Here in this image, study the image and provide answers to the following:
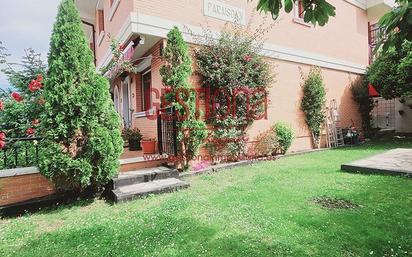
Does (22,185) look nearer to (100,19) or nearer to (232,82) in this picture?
(232,82)

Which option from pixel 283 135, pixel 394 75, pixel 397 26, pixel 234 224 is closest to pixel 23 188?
pixel 234 224

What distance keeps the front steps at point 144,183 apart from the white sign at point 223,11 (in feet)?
18.6

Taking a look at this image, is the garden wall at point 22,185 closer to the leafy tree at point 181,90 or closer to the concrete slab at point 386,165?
the leafy tree at point 181,90

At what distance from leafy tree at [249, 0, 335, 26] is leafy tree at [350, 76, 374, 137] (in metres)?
13.9

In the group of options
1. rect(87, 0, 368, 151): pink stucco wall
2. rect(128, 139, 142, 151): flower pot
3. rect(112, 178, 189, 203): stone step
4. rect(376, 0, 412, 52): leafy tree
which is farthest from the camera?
rect(128, 139, 142, 151): flower pot

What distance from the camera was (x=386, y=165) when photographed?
22.6 feet

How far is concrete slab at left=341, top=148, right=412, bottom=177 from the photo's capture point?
20.7 ft

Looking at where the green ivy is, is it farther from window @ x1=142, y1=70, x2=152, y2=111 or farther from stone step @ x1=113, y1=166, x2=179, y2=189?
window @ x1=142, y1=70, x2=152, y2=111

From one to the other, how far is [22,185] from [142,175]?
8.21 feet

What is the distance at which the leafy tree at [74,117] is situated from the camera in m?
5.05

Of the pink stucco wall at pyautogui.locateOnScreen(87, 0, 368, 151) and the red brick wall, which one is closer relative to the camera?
the red brick wall

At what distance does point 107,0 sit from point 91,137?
9393 mm

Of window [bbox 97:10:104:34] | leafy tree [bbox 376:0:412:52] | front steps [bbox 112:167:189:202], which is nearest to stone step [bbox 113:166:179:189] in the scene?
front steps [bbox 112:167:189:202]

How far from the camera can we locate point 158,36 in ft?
24.4
